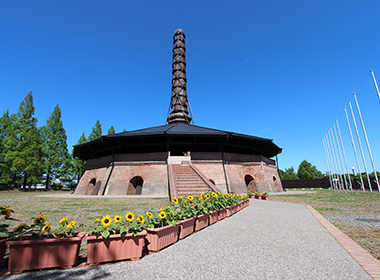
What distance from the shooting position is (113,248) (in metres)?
3.11

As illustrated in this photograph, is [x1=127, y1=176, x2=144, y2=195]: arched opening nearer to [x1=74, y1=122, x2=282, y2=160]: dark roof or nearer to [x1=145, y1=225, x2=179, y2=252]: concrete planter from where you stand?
[x1=74, y1=122, x2=282, y2=160]: dark roof

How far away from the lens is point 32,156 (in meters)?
29.3

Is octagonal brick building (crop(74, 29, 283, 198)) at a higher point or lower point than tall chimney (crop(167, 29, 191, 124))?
lower

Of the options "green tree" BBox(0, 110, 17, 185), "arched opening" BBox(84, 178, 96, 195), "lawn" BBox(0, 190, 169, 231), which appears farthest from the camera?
"green tree" BBox(0, 110, 17, 185)

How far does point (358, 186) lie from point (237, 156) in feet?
93.8

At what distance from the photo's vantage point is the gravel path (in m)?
2.67

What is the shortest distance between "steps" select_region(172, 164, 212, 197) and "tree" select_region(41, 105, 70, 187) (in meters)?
27.0

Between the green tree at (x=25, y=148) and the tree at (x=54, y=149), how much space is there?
1207mm

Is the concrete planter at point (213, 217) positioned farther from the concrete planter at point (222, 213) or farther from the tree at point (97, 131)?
the tree at point (97, 131)

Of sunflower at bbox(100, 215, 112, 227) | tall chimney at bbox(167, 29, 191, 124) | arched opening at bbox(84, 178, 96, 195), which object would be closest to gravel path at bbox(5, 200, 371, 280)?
sunflower at bbox(100, 215, 112, 227)

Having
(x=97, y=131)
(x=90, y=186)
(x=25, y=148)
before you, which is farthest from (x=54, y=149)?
(x=90, y=186)

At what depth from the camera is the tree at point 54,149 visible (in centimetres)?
3225

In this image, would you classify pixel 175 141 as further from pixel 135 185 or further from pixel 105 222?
pixel 105 222

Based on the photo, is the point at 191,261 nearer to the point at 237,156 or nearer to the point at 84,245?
the point at 84,245
